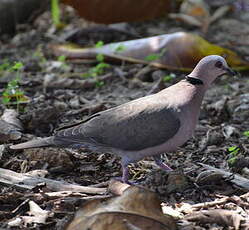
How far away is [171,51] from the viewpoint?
638 cm

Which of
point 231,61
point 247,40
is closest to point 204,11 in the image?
A: point 247,40

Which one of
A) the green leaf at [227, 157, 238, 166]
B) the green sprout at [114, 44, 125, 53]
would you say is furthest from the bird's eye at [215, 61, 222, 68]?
the green sprout at [114, 44, 125, 53]

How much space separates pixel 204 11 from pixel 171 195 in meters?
4.57

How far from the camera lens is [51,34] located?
8031 millimetres

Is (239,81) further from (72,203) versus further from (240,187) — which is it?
(72,203)

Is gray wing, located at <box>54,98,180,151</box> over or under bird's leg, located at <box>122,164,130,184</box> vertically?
over

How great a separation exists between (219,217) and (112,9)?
451 centimetres

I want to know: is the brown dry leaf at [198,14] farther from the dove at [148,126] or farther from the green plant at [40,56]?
the dove at [148,126]

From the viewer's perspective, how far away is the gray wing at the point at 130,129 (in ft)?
12.8

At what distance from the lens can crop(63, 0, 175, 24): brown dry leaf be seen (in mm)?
7383

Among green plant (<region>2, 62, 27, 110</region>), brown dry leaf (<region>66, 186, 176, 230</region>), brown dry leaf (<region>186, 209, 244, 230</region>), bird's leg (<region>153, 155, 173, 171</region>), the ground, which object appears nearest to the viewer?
brown dry leaf (<region>66, 186, 176, 230</region>)

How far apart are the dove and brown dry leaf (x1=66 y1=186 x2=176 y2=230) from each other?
1.97ft

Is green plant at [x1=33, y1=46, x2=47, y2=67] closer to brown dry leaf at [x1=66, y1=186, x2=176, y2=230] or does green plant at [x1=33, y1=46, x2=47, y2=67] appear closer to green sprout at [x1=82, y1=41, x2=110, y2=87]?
green sprout at [x1=82, y1=41, x2=110, y2=87]

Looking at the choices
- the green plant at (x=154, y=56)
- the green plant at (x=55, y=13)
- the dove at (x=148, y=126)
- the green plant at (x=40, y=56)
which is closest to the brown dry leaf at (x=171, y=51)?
the green plant at (x=154, y=56)
